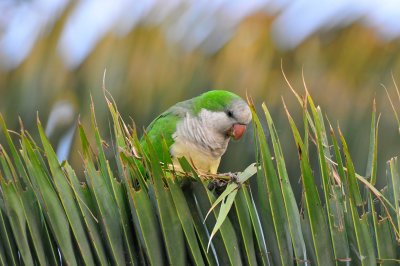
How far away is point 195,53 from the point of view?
3.27 m

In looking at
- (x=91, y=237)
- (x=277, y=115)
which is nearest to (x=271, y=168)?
(x=91, y=237)

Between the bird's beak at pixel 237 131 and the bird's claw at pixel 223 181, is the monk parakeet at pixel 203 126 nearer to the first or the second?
the bird's beak at pixel 237 131

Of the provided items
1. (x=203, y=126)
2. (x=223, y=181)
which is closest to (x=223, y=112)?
(x=203, y=126)

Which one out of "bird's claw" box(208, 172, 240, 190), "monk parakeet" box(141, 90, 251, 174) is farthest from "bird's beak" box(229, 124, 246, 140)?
"bird's claw" box(208, 172, 240, 190)

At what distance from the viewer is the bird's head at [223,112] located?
11.1 feet

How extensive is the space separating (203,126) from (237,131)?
0.18 metres

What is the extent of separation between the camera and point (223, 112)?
11.5 ft

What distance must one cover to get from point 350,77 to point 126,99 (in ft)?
3.42

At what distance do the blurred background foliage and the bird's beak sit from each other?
158 mm

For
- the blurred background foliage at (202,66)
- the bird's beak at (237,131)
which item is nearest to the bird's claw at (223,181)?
the blurred background foliage at (202,66)

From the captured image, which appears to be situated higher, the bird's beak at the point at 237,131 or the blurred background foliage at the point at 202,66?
the blurred background foliage at the point at 202,66

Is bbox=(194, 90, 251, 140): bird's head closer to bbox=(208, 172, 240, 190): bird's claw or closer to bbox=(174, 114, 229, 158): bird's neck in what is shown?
bbox=(174, 114, 229, 158): bird's neck

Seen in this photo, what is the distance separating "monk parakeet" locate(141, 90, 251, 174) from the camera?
11.0ft

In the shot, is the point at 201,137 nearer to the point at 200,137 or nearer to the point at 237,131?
the point at 200,137
